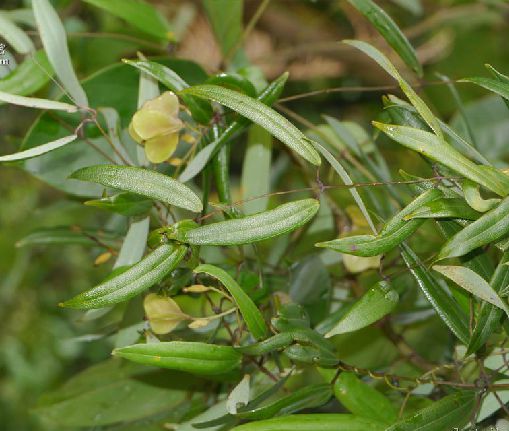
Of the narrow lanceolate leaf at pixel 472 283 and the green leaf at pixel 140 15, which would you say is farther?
the green leaf at pixel 140 15

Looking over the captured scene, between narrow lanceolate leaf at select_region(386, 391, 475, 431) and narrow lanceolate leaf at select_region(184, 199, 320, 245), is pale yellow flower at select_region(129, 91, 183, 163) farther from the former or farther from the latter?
narrow lanceolate leaf at select_region(386, 391, 475, 431)

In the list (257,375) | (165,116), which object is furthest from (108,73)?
(257,375)

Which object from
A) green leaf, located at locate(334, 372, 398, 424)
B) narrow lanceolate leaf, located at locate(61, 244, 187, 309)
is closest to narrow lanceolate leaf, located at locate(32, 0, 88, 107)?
narrow lanceolate leaf, located at locate(61, 244, 187, 309)

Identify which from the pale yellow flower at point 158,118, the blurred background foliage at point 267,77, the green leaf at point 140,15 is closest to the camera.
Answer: the pale yellow flower at point 158,118

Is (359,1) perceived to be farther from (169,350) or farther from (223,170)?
(169,350)

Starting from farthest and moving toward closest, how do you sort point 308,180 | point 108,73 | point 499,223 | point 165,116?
1. point 308,180
2. point 108,73
3. point 165,116
4. point 499,223

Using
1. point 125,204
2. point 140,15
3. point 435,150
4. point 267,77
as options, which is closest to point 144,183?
point 125,204

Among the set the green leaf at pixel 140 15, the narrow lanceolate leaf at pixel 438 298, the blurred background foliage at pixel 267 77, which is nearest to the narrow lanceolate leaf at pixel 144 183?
the narrow lanceolate leaf at pixel 438 298

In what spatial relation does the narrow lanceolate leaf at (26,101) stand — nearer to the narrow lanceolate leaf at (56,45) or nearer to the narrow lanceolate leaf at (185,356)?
the narrow lanceolate leaf at (56,45)
